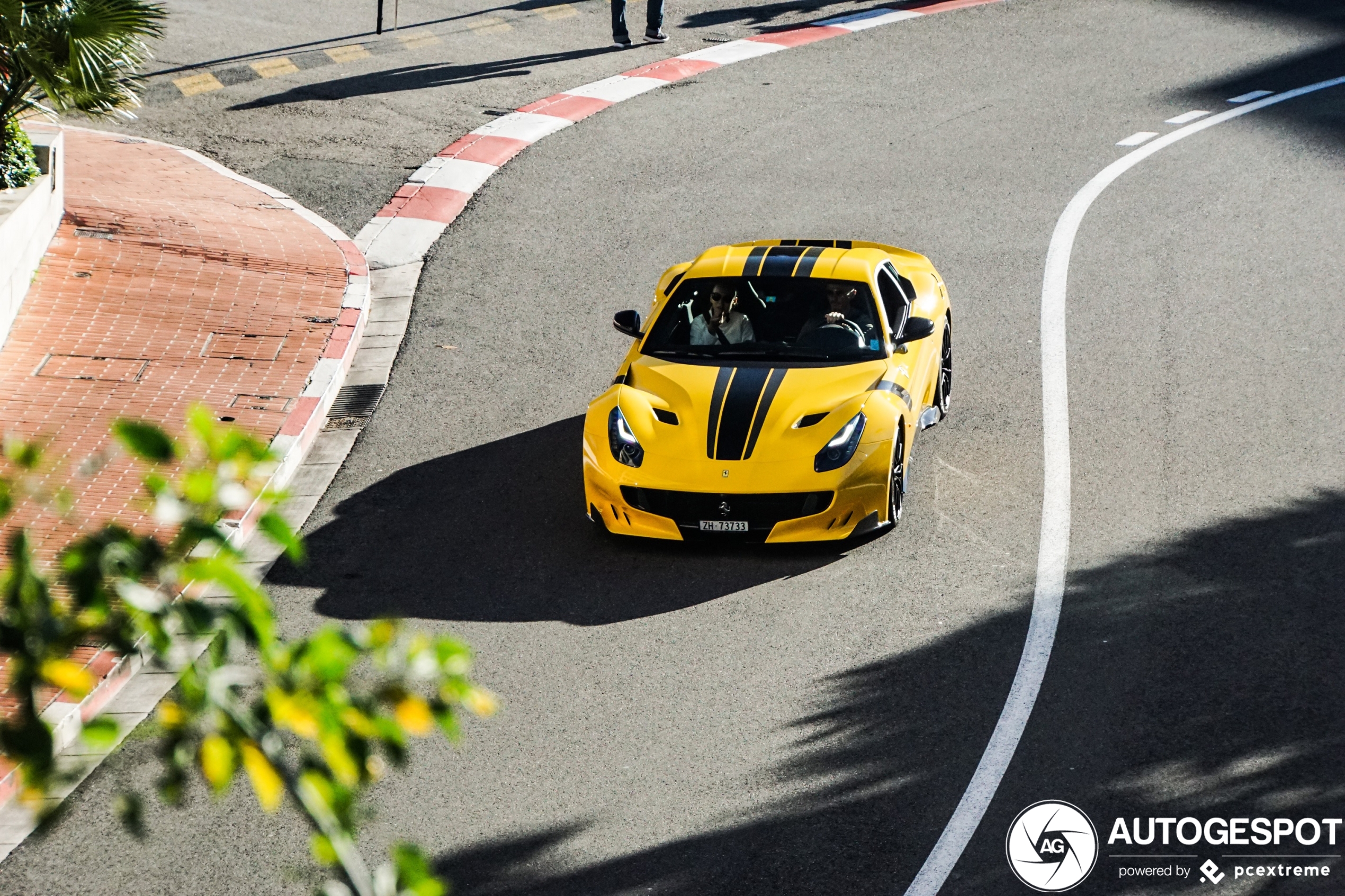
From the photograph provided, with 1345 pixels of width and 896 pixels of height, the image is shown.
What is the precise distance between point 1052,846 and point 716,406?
363cm

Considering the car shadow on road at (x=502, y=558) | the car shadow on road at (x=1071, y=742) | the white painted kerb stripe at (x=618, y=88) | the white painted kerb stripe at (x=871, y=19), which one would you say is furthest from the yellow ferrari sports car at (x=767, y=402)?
the white painted kerb stripe at (x=871, y=19)

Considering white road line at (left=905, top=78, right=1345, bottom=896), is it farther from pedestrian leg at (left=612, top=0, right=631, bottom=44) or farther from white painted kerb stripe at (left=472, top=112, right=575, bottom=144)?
pedestrian leg at (left=612, top=0, right=631, bottom=44)

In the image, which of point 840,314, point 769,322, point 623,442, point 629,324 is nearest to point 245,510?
point 623,442

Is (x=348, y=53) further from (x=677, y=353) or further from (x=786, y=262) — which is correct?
(x=677, y=353)

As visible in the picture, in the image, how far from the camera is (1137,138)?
17078mm

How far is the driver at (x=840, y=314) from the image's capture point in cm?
983

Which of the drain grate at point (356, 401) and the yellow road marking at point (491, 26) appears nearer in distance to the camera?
the drain grate at point (356, 401)

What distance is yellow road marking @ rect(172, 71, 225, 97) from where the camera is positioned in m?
18.0

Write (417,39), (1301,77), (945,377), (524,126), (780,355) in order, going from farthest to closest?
(417,39), (1301,77), (524,126), (945,377), (780,355)

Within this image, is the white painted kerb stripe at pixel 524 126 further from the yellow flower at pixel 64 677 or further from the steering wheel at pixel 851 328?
the yellow flower at pixel 64 677

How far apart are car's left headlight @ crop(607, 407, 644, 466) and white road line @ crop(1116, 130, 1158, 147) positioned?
9.95 m

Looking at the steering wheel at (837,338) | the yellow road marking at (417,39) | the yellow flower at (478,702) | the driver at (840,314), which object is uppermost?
the yellow flower at (478,702)

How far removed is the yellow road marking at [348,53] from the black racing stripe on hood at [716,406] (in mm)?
11661

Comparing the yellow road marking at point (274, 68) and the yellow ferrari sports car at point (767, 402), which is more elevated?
the yellow road marking at point (274, 68)
